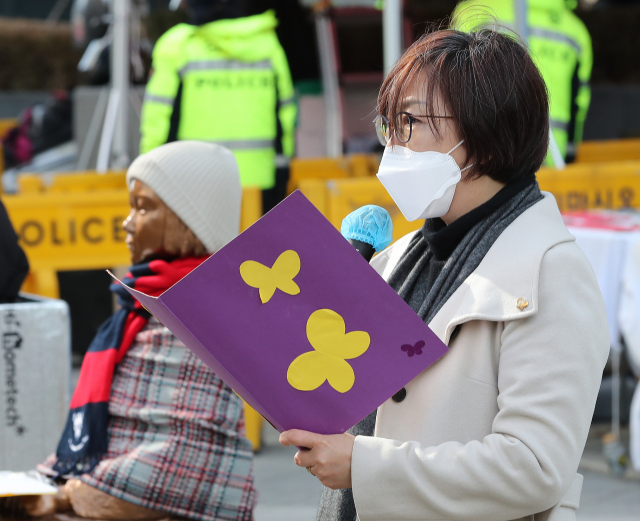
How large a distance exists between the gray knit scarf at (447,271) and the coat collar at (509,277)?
Answer: 23mm

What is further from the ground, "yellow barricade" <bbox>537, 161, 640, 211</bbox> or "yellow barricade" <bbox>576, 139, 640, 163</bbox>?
"yellow barricade" <bbox>537, 161, 640, 211</bbox>

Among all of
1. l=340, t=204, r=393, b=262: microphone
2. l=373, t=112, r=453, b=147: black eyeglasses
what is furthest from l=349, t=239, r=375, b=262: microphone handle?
l=373, t=112, r=453, b=147: black eyeglasses

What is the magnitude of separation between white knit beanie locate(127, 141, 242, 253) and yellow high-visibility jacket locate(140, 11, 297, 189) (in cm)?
342

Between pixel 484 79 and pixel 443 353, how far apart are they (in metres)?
0.51

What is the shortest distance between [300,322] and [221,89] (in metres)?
4.74

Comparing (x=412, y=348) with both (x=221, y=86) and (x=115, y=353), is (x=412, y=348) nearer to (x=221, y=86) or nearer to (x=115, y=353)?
(x=115, y=353)

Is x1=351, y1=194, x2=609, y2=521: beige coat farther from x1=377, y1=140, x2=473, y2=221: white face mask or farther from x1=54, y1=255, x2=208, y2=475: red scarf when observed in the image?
x1=54, y1=255, x2=208, y2=475: red scarf

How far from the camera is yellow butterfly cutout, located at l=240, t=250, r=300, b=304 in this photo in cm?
154

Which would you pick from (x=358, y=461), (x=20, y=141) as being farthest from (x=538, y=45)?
(x=20, y=141)

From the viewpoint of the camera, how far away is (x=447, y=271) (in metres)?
1.77

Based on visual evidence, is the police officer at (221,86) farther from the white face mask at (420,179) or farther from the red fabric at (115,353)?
the white face mask at (420,179)

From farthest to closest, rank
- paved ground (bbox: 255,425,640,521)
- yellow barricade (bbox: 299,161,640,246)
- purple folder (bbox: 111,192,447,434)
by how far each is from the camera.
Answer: yellow barricade (bbox: 299,161,640,246), paved ground (bbox: 255,425,640,521), purple folder (bbox: 111,192,447,434)

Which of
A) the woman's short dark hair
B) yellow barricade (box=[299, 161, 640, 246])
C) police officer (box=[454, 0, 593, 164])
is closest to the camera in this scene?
the woman's short dark hair

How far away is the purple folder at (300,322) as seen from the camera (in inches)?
60.3
